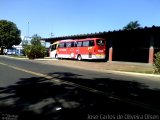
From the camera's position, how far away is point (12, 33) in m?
87.9

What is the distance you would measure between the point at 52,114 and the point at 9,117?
3.56ft

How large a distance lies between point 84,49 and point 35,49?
13.0 metres

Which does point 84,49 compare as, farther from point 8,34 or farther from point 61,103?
point 8,34

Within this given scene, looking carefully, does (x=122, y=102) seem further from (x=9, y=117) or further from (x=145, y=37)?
(x=145, y=37)

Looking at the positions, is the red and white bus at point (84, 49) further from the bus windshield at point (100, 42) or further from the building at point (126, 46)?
the building at point (126, 46)

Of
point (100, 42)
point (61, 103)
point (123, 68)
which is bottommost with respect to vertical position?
point (123, 68)

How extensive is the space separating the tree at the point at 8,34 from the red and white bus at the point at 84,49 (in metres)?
46.6

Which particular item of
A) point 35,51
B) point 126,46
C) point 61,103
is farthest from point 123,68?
point 35,51

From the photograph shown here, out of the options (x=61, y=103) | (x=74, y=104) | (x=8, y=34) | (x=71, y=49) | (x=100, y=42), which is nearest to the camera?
(x=74, y=104)

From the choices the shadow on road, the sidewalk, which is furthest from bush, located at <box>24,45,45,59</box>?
the shadow on road

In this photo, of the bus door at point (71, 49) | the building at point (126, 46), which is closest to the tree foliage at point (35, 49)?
the bus door at point (71, 49)

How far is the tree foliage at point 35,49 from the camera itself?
47031 millimetres

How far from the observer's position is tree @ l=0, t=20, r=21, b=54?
3396 inches

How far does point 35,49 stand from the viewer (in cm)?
4741
